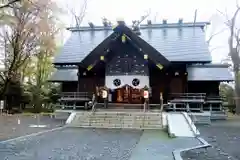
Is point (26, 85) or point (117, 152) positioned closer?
point (117, 152)

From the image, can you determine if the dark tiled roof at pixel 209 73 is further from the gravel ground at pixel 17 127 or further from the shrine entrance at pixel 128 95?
the gravel ground at pixel 17 127

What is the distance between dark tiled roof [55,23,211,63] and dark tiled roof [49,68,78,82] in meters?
1.51

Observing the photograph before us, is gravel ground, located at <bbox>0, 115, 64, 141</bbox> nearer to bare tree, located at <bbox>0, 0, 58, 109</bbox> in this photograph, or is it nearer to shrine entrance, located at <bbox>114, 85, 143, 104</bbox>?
shrine entrance, located at <bbox>114, 85, 143, 104</bbox>

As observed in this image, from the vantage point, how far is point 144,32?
23.7m

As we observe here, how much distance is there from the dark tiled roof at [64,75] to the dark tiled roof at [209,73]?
27.1 ft

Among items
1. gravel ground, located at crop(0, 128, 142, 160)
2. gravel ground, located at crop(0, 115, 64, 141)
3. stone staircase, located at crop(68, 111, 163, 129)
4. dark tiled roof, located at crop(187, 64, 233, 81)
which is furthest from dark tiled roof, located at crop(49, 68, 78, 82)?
gravel ground, located at crop(0, 128, 142, 160)

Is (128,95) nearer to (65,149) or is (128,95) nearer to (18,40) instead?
(18,40)

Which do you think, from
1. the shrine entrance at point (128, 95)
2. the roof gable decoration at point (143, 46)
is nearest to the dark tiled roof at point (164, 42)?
the roof gable decoration at point (143, 46)

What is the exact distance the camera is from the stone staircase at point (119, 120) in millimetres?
13883

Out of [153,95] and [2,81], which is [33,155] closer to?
[153,95]

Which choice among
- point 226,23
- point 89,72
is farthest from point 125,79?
point 226,23

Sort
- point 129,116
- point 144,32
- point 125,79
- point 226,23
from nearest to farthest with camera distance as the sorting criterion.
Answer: point 129,116 → point 125,79 → point 144,32 → point 226,23

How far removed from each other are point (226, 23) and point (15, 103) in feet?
69.7

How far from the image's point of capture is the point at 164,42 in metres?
21.1
